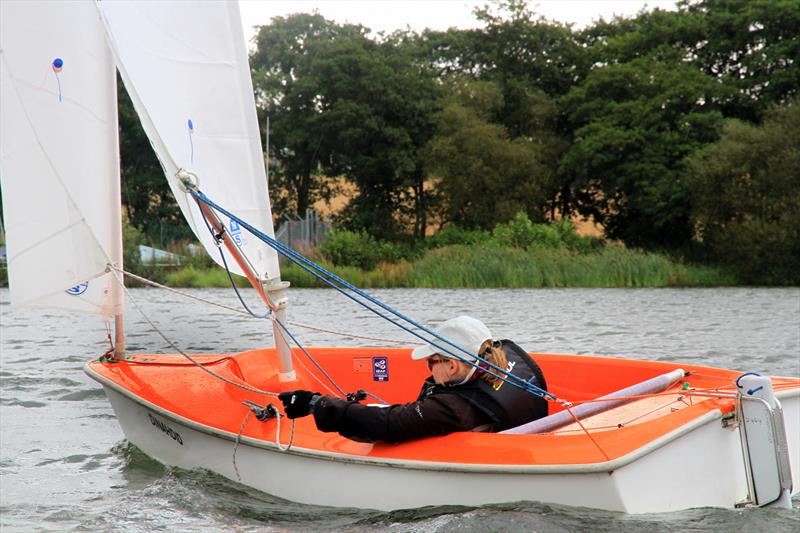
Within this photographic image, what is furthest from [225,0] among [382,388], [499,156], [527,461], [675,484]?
[499,156]

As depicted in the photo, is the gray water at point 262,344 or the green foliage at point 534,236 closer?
the gray water at point 262,344

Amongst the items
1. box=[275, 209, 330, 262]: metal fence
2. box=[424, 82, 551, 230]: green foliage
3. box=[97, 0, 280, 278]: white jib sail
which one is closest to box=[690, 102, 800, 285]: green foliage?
box=[424, 82, 551, 230]: green foliage

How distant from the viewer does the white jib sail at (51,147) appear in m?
4.94

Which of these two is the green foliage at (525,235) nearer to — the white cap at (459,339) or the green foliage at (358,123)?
the green foliage at (358,123)

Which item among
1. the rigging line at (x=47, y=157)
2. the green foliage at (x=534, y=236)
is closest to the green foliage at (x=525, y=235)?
the green foliage at (x=534, y=236)

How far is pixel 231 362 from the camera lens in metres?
5.38

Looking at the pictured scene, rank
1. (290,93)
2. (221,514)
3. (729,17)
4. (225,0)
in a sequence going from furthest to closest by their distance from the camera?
(290,93) → (729,17) → (225,0) → (221,514)

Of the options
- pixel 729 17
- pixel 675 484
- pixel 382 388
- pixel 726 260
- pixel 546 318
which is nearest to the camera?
pixel 675 484

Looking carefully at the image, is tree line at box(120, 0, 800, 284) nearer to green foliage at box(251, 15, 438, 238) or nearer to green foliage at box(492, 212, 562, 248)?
green foliage at box(251, 15, 438, 238)

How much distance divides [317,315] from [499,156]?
54.3 ft

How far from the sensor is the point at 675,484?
3.73 metres

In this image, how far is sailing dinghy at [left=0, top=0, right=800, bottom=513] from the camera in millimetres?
3826

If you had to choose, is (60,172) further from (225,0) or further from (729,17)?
(729,17)

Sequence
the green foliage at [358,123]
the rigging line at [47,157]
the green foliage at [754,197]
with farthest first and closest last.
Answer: the green foliage at [358,123] < the green foliage at [754,197] < the rigging line at [47,157]
